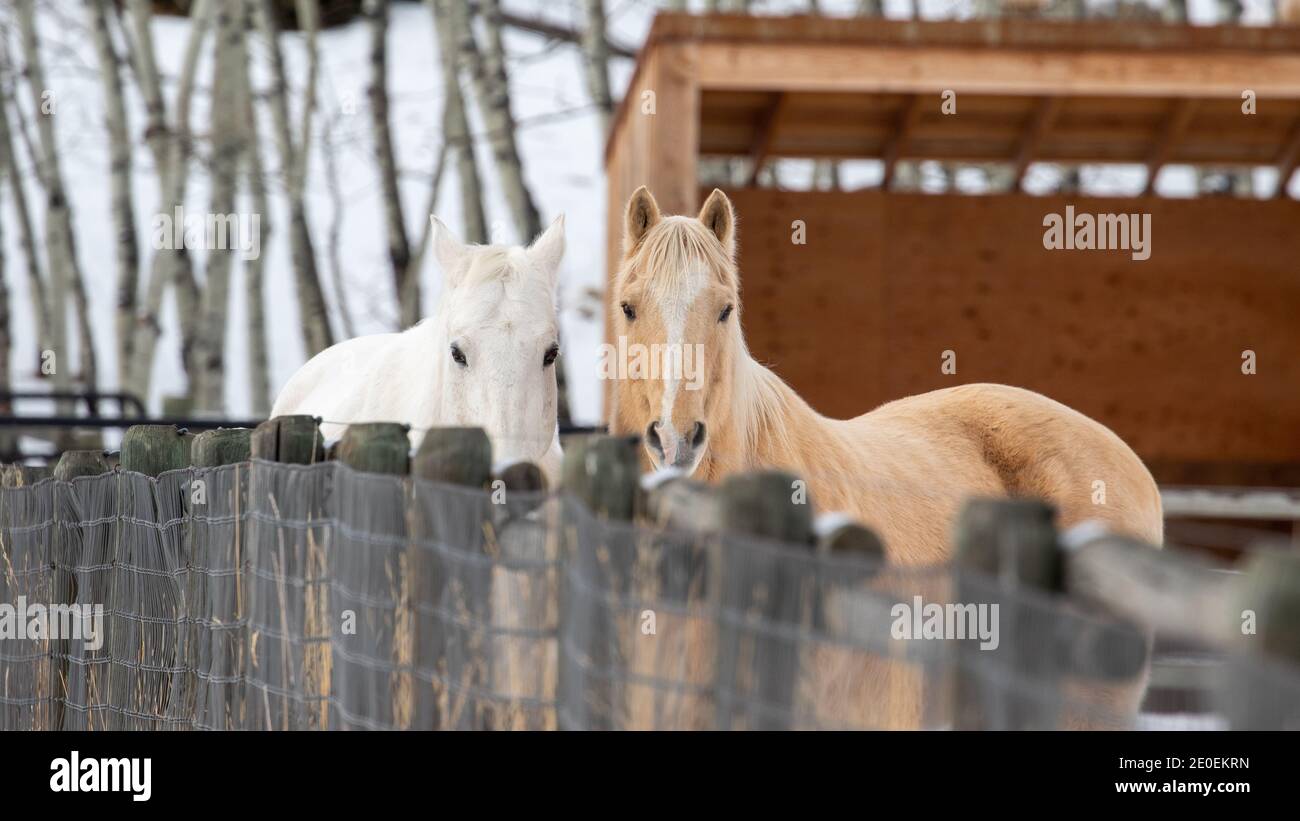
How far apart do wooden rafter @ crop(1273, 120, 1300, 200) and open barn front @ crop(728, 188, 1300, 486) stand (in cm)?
15

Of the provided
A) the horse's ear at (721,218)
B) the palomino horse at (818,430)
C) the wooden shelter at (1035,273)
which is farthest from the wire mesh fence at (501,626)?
the wooden shelter at (1035,273)

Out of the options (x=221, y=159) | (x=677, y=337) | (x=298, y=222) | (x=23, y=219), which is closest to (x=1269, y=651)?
(x=677, y=337)

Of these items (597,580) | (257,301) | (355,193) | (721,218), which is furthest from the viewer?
(355,193)

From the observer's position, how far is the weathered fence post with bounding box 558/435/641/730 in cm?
237

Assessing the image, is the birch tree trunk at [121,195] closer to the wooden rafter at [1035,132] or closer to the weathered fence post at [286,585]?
the wooden rafter at [1035,132]

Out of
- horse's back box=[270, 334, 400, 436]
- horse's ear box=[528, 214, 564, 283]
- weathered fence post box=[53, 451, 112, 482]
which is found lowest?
weathered fence post box=[53, 451, 112, 482]

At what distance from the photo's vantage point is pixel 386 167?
543 inches

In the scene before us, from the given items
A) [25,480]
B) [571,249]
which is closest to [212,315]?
[25,480]

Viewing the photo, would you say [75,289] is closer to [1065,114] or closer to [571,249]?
[1065,114]

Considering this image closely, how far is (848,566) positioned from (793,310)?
26.9 feet

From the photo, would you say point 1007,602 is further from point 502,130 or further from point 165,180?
point 165,180

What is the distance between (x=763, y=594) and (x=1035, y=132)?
8102mm

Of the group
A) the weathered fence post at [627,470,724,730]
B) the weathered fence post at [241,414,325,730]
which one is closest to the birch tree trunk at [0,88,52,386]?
A: the weathered fence post at [241,414,325,730]

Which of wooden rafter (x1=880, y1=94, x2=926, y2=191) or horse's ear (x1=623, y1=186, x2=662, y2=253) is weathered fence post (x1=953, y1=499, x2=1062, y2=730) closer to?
horse's ear (x1=623, y1=186, x2=662, y2=253)
